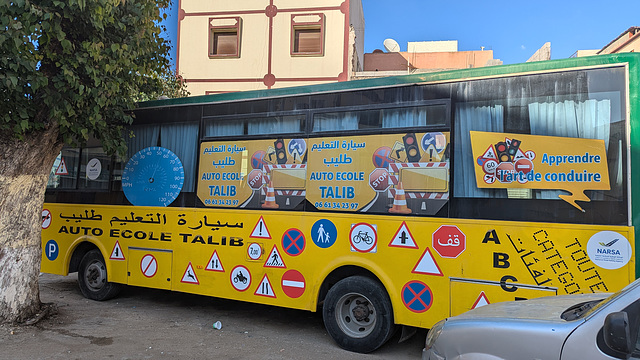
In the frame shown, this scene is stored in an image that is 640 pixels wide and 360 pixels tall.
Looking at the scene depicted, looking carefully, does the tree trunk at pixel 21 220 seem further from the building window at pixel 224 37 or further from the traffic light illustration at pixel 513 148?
the building window at pixel 224 37

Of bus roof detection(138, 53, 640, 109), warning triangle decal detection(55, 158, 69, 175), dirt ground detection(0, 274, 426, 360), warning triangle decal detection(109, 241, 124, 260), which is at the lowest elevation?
dirt ground detection(0, 274, 426, 360)

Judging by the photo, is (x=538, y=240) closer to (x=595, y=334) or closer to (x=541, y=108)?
(x=541, y=108)

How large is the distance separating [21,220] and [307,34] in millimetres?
16041

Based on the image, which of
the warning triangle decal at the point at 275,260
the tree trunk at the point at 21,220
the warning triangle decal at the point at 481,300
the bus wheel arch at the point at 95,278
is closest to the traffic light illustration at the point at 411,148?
the warning triangle decal at the point at 481,300

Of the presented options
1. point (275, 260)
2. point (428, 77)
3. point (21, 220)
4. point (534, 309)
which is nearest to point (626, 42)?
point (428, 77)

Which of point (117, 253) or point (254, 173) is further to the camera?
point (117, 253)

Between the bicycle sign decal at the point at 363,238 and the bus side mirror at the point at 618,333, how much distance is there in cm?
321

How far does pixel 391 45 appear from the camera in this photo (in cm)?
2594

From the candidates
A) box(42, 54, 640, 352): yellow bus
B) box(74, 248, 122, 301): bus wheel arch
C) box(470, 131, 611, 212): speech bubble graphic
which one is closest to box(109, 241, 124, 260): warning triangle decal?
box(42, 54, 640, 352): yellow bus

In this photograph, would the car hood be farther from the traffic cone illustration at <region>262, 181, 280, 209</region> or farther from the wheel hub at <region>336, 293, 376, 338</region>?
the traffic cone illustration at <region>262, 181, 280, 209</region>

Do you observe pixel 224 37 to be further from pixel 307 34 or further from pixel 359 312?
pixel 359 312

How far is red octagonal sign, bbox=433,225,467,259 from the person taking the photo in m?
4.76

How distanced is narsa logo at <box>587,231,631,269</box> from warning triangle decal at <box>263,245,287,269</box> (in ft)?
11.2

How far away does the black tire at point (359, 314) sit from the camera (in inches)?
200
